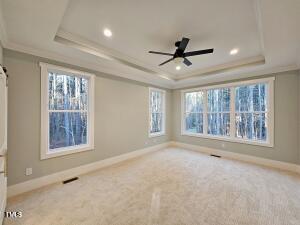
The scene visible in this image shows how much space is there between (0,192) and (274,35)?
13.7ft

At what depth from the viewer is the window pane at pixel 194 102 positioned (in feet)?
17.8

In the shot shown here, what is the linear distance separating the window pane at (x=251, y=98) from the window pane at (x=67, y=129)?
4.39 metres

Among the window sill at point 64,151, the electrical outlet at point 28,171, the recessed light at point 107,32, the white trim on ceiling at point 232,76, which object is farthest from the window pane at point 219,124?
the electrical outlet at point 28,171

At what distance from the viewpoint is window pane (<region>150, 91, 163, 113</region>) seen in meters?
5.45

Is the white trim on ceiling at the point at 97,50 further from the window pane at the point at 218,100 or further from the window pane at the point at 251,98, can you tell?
the window pane at the point at 251,98

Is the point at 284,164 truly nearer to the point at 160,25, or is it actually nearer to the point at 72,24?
the point at 160,25

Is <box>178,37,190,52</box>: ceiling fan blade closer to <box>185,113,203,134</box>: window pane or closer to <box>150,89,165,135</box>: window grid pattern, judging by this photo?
<box>150,89,165,135</box>: window grid pattern

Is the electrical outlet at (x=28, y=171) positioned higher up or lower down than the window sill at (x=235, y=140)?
lower down

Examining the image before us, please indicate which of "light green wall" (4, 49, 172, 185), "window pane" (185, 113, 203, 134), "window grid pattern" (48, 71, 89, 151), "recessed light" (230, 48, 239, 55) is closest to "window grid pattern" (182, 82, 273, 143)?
"window pane" (185, 113, 203, 134)

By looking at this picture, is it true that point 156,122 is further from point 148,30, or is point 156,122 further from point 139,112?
point 148,30

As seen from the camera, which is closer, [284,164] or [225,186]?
[225,186]

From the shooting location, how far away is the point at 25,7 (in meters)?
1.68

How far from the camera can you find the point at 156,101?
564 cm

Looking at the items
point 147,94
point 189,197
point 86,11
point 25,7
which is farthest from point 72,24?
point 189,197
